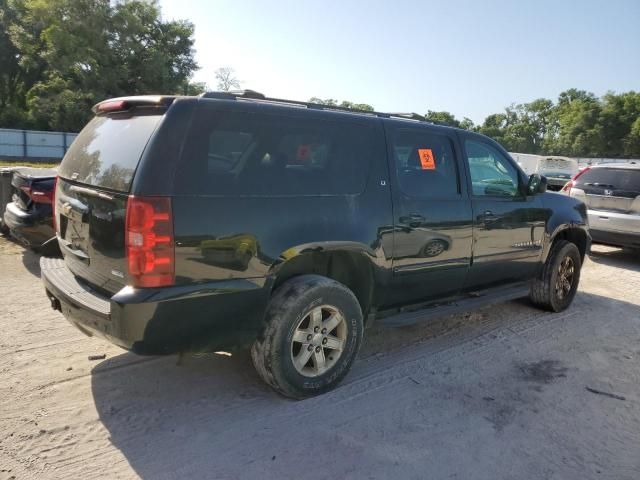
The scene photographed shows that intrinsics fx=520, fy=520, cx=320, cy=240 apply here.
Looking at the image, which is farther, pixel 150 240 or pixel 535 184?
pixel 535 184

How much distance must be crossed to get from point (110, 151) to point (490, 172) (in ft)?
10.9

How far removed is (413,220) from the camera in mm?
3936

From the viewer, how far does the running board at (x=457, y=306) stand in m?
4.03

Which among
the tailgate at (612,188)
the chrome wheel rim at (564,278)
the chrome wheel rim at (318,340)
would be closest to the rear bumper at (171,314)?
the chrome wheel rim at (318,340)

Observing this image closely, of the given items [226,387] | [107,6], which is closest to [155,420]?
[226,387]

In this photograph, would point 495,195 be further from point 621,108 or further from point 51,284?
point 621,108

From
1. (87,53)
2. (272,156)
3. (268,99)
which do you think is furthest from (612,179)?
(87,53)

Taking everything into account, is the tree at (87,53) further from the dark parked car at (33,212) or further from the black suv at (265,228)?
the black suv at (265,228)

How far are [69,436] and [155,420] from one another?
18.7 inches

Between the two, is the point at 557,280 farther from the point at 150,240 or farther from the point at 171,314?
the point at 150,240

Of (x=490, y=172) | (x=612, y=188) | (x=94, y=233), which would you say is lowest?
(x=94, y=233)

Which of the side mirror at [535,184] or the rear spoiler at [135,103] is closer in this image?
the rear spoiler at [135,103]

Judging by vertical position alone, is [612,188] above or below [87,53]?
below

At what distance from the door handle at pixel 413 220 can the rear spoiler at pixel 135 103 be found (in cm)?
183
